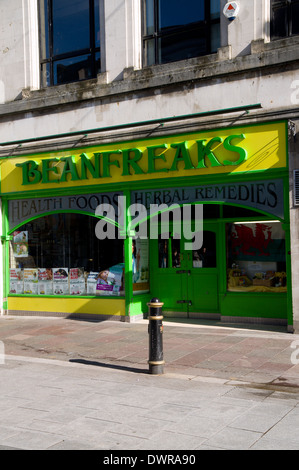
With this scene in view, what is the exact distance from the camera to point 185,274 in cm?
1298

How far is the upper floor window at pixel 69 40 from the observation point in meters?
13.3

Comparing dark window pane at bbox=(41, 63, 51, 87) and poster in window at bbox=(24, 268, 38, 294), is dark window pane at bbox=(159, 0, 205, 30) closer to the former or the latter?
dark window pane at bbox=(41, 63, 51, 87)

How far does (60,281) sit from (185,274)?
3.27 m

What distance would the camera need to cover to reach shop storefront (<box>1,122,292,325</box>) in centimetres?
1116

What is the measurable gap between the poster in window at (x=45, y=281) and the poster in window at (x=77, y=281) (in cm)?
67

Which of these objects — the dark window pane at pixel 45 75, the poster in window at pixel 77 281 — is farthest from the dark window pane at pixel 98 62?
the poster in window at pixel 77 281

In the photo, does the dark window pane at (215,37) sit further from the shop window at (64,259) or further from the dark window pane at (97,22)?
the shop window at (64,259)

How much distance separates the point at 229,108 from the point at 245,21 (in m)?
1.83

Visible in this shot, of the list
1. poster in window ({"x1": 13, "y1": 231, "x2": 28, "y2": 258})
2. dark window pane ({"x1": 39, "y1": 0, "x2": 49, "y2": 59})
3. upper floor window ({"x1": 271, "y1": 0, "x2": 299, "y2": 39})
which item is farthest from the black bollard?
dark window pane ({"x1": 39, "y1": 0, "x2": 49, "y2": 59})

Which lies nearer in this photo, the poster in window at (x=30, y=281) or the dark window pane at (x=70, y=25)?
the dark window pane at (x=70, y=25)

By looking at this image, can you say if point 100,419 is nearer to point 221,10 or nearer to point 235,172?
point 235,172

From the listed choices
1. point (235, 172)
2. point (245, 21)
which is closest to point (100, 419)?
point (235, 172)

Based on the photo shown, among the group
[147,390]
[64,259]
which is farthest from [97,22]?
[147,390]

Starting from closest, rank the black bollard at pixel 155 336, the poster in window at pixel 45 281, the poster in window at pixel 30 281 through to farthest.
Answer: the black bollard at pixel 155 336 < the poster in window at pixel 45 281 < the poster in window at pixel 30 281
